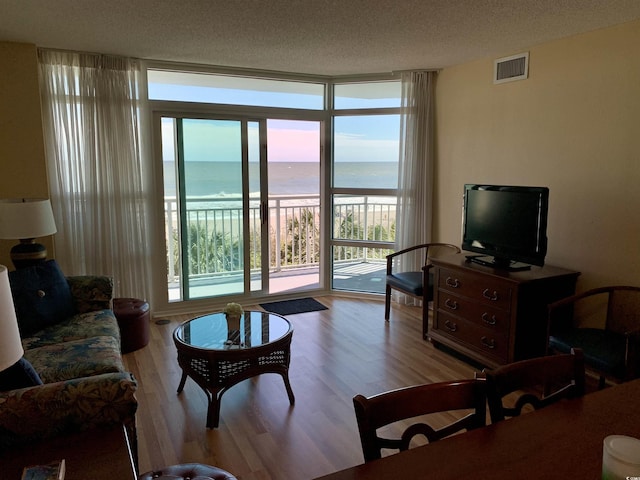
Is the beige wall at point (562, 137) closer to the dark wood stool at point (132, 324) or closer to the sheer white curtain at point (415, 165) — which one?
the sheer white curtain at point (415, 165)

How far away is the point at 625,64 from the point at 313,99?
10.00 feet

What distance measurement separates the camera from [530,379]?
1.50 m

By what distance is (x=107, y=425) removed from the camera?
1.80m

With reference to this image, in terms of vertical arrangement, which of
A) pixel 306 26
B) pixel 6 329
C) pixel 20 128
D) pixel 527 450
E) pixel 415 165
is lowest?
pixel 527 450

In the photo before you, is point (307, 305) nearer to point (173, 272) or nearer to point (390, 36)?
point (173, 272)

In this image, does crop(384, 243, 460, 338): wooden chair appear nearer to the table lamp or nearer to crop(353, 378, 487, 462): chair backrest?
crop(353, 378, 487, 462): chair backrest

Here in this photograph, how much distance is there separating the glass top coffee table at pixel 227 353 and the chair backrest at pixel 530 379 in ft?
5.50

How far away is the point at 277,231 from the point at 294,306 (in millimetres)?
1215

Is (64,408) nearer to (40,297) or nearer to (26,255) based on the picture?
(40,297)

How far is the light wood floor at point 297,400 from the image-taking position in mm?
2469

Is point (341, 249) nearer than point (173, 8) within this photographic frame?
No

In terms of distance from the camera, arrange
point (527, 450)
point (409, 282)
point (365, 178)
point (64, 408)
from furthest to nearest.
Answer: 1. point (365, 178)
2. point (409, 282)
3. point (64, 408)
4. point (527, 450)

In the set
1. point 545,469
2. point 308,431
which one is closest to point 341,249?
point 308,431

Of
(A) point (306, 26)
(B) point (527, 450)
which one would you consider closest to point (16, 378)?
(B) point (527, 450)
